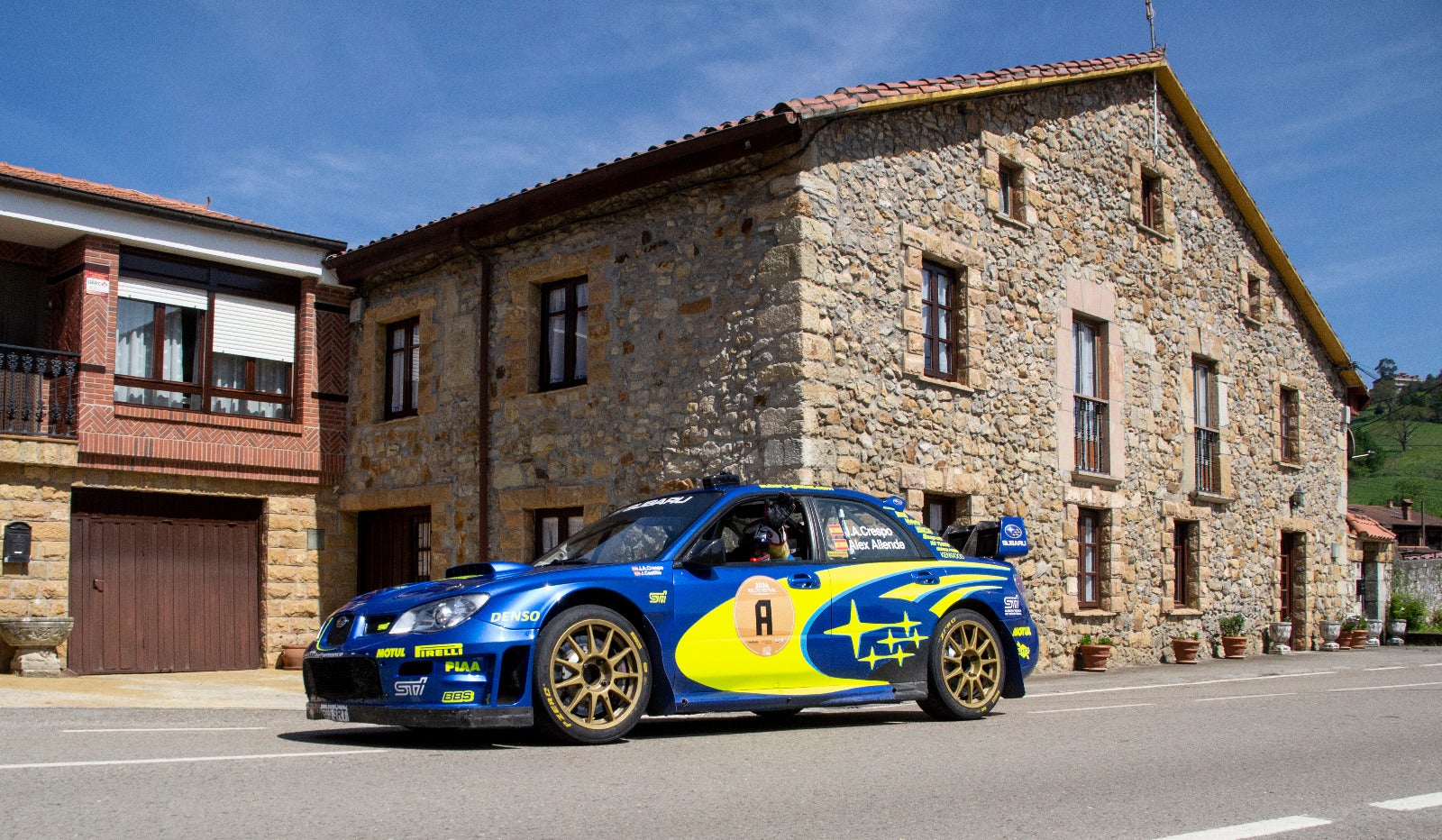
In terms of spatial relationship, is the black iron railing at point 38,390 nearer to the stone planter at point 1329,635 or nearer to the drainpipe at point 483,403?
the drainpipe at point 483,403

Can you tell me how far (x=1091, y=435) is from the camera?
17.7m

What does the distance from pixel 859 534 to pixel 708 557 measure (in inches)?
58.7

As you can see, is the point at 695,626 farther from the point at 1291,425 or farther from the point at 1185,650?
the point at 1291,425

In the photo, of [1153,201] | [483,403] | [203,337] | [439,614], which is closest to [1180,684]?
[483,403]

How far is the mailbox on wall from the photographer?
1478 cm

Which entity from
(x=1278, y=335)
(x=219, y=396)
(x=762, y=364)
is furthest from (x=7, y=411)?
(x=1278, y=335)

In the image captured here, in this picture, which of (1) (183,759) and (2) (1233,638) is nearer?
(1) (183,759)

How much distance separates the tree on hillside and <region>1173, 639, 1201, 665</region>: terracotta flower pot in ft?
355

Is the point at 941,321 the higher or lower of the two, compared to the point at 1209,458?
higher

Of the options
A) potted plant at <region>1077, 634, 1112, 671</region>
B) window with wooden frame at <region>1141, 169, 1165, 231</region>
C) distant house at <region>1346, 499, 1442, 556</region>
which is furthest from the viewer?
distant house at <region>1346, 499, 1442, 556</region>

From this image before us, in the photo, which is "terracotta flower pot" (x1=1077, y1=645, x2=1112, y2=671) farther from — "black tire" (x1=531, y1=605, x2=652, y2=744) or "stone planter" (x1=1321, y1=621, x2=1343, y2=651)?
"black tire" (x1=531, y1=605, x2=652, y2=744)

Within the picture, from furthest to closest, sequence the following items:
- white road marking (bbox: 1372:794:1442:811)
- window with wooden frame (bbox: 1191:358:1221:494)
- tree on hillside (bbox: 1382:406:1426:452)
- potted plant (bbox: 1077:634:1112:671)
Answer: tree on hillside (bbox: 1382:406:1426:452) → window with wooden frame (bbox: 1191:358:1221:494) → potted plant (bbox: 1077:634:1112:671) → white road marking (bbox: 1372:794:1442:811)

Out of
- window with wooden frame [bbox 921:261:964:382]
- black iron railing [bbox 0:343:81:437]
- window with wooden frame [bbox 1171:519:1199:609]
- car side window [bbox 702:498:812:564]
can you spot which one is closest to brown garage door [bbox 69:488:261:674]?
black iron railing [bbox 0:343:81:437]

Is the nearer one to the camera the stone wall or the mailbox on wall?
the stone wall
